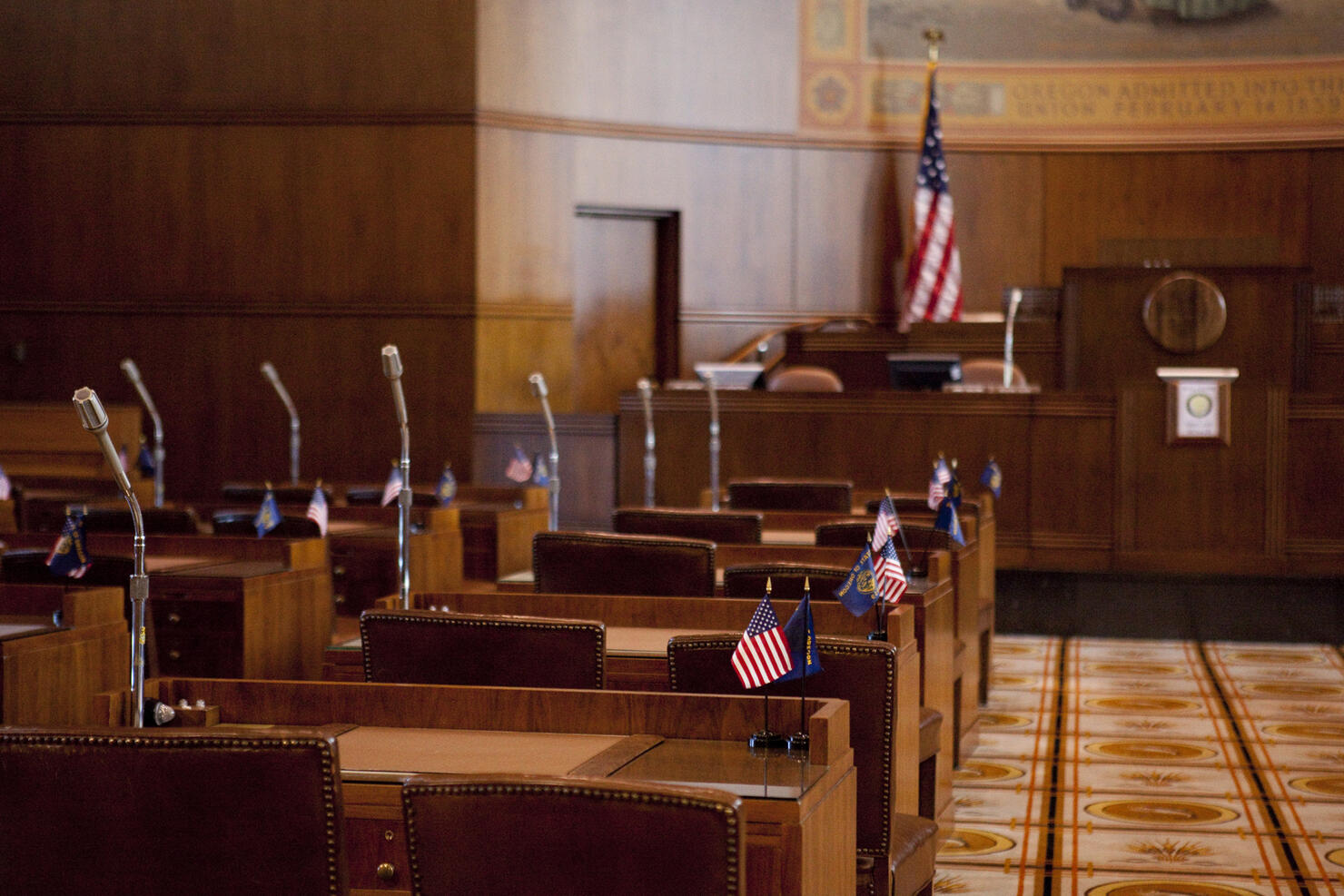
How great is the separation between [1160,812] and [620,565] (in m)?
1.90

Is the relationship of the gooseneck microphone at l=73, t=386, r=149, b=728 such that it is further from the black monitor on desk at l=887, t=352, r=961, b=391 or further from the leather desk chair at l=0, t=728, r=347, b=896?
the black monitor on desk at l=887, t=352, r=961, b=391

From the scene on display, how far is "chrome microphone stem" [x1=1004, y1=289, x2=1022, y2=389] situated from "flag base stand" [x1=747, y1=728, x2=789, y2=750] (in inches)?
315

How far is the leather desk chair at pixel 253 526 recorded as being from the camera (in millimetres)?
5984

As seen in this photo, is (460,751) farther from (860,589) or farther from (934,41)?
(934,41)

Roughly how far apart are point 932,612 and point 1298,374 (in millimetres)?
8257

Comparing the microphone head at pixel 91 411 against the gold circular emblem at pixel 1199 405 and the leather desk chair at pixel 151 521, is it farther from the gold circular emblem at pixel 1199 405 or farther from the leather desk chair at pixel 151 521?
the gold circular emblem at pixel 1199 405

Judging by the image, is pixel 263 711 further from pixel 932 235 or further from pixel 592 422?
pixel 932 235

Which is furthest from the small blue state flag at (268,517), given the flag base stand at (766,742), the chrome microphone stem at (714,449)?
the flag base stand at (766,742)

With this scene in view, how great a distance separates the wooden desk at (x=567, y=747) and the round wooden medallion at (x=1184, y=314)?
927 centimetres

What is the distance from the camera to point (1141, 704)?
6895 mm

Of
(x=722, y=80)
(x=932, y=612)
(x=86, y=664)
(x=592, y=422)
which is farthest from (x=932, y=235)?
(x=86, y=664)

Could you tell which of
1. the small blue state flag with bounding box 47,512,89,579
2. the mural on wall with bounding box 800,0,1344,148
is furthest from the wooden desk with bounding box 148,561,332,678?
the mural on wall with bounding box 800,0,1344,148

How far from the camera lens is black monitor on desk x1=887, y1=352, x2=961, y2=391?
9867mm

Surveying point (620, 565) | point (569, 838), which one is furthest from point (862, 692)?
point (620, 565)
